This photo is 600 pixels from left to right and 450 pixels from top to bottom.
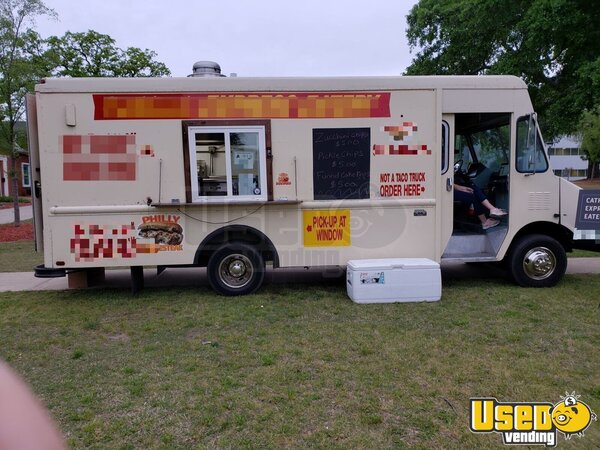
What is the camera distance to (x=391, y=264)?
6.11 meters

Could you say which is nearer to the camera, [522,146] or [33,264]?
[522,146]

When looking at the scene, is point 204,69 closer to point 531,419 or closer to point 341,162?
point 341,162

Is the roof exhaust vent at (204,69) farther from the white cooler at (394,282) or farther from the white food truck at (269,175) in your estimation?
the white cooler at (394,282)

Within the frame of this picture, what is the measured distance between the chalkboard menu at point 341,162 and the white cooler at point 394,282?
3.53 feet

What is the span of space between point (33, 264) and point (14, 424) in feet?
33.2

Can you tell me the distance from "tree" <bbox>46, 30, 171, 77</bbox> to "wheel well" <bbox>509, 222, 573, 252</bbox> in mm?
19946

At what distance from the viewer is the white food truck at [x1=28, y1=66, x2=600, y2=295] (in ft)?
19.8

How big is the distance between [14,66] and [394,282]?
42.9 ft

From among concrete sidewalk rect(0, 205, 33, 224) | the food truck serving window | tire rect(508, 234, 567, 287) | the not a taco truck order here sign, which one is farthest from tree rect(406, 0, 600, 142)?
concrete sidewalk rect(0, 205, 33, 224)

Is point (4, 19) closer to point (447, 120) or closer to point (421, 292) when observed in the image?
point (447, 120)

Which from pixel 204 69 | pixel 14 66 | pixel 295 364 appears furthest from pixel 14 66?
pixel 295 364

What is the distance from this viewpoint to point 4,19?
13508 millimetres

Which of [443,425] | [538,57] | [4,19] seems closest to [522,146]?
[443,425]

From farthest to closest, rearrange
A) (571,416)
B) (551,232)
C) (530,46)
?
(530,46), (551,232), (571,416)
